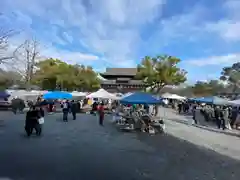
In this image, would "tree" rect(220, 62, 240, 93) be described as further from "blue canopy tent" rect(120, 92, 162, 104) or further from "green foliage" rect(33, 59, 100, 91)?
"blue canopy tent" rect(120, 92, 162, 104)

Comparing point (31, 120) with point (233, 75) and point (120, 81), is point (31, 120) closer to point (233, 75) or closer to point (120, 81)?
point (233, 75)

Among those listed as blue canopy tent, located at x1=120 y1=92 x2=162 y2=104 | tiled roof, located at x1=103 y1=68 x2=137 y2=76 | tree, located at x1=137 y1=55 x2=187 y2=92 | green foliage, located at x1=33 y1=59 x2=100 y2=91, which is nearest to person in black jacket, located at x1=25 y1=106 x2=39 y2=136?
blue canopy tent, located at x1=120 y1=92 x2=162 y2=104

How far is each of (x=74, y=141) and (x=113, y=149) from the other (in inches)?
91.6

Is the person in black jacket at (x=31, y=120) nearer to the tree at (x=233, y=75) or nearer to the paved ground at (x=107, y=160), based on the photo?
the paved ground at (x=107, y=160)

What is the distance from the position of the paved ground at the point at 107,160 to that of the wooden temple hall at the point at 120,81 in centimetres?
6990

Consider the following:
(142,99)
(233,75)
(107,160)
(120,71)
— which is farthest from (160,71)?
(107,160)

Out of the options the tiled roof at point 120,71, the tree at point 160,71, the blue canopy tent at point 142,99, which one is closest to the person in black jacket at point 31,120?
the blue canopy tent at point 142,99

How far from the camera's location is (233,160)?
A: 10953 millimetres

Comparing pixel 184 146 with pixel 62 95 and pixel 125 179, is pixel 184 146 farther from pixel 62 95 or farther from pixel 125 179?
pixel 62 95

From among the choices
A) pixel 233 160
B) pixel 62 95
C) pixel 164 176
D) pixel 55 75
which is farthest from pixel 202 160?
pixel 55 75

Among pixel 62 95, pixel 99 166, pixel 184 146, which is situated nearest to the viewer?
pixel 99 166

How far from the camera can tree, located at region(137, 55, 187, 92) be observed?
75.2 meters

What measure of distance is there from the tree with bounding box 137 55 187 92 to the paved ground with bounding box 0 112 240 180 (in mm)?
61313

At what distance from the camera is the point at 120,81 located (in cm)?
9331
